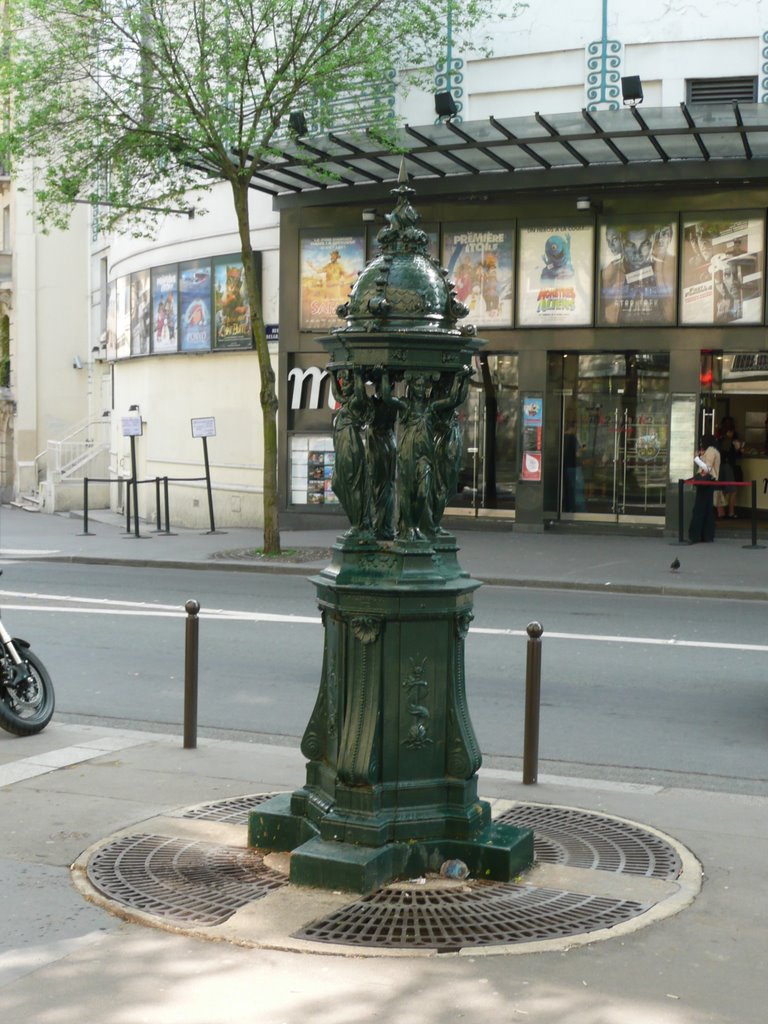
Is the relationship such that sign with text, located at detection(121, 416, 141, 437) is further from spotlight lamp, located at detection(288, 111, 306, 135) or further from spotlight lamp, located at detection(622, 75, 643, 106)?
spotlight lamp, located at detection(622, 75, 643, 106)

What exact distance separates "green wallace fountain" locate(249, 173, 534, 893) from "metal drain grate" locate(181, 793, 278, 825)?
73cm

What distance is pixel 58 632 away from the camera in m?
13.4

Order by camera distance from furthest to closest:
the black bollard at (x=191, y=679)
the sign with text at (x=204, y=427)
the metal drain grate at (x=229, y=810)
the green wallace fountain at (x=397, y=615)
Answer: the sign with text at (x=204, y=427), the black bollard at (x=191, y=679), the metal drain grate at (x=229, y=810), the green wallace fountain at (x=397, y=615)

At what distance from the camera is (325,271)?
81.7 ft

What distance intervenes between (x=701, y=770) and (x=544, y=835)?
207 centimetres

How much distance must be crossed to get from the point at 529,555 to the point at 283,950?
15714mm

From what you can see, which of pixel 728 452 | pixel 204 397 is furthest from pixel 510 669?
pixel 204 397

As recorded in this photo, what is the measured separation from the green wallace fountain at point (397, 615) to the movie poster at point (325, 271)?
18833mm

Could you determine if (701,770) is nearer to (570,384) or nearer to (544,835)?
(544,835)

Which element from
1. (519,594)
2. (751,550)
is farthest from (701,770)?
(751,550)

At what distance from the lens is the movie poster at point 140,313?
29969 mm

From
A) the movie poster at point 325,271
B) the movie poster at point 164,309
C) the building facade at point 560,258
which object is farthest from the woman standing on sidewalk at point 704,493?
the movie poster at point 164,309

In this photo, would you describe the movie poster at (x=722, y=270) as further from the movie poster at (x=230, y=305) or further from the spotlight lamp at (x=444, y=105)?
the movie poster at (x=230, y=305)

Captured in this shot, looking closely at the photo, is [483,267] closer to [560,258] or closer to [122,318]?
[560,258]
